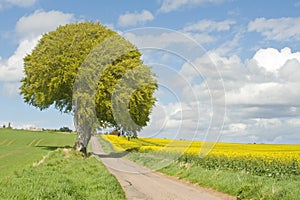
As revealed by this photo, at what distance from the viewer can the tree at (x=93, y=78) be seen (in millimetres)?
40125

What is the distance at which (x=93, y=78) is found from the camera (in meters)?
39.7

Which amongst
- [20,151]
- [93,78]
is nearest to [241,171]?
[93,78]

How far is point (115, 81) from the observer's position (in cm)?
4109

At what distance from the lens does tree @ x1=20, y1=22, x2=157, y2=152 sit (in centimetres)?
4012

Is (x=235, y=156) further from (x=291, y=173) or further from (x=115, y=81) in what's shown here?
(x=115, y=81)

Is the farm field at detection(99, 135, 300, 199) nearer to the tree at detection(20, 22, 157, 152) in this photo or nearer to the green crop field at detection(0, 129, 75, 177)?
the tree at detection(20, 22, 157, 152)

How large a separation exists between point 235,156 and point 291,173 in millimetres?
5981

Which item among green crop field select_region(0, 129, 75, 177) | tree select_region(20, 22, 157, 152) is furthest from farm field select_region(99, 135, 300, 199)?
green crop field select_region(0, 129, 75, 177)

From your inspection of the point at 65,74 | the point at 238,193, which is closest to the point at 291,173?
the point at 238,193

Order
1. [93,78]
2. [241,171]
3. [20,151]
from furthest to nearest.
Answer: [20,151], [93,78], [241,171]

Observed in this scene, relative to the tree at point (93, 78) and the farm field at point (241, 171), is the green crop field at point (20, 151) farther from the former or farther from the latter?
the farm field at point (241, 171)

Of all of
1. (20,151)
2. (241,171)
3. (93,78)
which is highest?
(93,78)

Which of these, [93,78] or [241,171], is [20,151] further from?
[241,171]

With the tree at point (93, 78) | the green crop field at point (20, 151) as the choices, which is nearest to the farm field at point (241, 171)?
the tree at point (93, 78)
